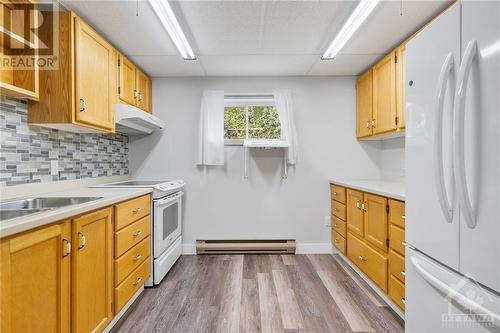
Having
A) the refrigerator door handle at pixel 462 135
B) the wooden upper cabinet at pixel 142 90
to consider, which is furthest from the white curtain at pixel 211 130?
the refrigerator door handle at pixel 462 135

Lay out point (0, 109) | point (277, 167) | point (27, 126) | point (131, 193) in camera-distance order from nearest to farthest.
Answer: point (0, 109) → point (27, 126) → point (131, 193) → point (277, 167)

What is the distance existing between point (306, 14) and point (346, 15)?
31 cm

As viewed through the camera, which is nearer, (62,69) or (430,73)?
(430,73)

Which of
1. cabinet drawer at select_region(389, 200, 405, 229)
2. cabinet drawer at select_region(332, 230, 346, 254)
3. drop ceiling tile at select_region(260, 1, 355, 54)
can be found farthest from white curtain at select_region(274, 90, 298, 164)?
cabinet drawer at select_region(389, 200, 405, 229)

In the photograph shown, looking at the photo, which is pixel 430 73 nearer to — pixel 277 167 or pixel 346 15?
pixel 346 15

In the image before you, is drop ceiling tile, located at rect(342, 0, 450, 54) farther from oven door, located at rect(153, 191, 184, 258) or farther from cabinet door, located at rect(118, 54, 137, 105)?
oven door, located at rect(153, 191, 184, 258)

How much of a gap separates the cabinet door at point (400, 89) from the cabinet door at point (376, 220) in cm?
75

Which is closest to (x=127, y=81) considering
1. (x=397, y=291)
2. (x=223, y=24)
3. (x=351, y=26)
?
(x=223, y=24)

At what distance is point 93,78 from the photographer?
200 centimetres

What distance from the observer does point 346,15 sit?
6.45 ft

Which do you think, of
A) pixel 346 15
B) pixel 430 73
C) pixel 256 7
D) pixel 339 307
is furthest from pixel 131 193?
pixel 346 15

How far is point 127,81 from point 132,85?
12cm

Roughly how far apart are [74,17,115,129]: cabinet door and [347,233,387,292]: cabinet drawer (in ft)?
8.15

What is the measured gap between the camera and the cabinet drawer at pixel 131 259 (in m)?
1.78
